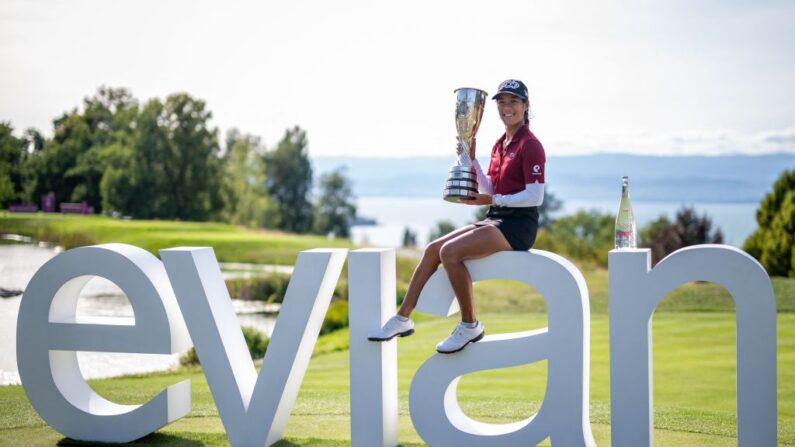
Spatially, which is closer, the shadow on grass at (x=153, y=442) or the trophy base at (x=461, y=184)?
the trophy base at (x=461, y=184)

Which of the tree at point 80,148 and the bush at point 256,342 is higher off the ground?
the tree at point 80,148

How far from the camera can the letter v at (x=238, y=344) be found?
204 inches

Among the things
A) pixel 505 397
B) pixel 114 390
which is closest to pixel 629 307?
pixel 505 397

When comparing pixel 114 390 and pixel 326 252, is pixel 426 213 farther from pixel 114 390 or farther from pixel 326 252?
pixel 326 252

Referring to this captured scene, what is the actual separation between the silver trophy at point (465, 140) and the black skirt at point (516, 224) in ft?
0.66

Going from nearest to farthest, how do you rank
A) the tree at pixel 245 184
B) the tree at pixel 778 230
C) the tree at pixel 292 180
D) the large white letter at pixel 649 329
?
the large white letter at pixel 649 329
the tree at pixel 778 230
the tree at pixel 245 184
the tree at pixel 292 180

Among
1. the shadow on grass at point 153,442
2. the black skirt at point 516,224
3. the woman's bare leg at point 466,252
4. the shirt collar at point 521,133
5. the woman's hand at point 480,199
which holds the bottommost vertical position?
the shadow on grass at point 153,442

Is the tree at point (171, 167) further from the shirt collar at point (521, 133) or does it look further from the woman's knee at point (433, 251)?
the shirt collar at point (521, 133)

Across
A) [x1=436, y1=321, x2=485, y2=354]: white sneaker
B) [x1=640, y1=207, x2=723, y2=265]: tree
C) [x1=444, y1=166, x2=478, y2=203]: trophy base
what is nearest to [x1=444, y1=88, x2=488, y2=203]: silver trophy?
[x1=444, y1=166, x2=478, y2=203]: trophy base

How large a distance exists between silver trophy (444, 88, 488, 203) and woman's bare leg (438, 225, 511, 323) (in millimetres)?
225

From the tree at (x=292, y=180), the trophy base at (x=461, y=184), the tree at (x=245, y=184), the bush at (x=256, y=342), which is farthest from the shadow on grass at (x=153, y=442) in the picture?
the tree at (x=292, y=180)

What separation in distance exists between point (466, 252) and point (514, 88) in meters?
0.99

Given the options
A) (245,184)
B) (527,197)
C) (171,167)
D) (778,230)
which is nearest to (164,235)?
(171,167)

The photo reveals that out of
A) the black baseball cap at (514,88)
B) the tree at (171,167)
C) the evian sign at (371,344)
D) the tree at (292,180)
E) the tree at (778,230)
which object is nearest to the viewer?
the evian sign at (371,344)
